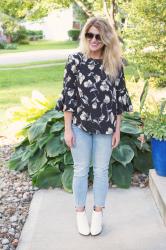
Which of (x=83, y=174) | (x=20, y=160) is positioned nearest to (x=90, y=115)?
(x=83, y=174)

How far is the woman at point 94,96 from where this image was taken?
332cm

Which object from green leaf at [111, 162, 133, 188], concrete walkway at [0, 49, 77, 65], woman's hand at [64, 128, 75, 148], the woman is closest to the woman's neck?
the woman

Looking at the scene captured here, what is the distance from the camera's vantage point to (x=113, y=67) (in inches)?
131

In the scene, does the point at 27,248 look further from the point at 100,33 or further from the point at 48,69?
the point at 48,69

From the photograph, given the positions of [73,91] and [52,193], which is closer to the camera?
[73,91]

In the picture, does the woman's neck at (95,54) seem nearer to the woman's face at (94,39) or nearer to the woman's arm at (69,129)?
the woman's face at (94,39)

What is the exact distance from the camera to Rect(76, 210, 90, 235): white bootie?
3672 millimetres

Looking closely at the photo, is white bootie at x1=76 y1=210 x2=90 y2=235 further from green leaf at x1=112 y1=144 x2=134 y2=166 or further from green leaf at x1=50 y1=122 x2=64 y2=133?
green leaf at x1=50 y1=122 x2=64 y2=133

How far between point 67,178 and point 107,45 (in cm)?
175

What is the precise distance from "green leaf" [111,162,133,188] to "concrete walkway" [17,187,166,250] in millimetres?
66

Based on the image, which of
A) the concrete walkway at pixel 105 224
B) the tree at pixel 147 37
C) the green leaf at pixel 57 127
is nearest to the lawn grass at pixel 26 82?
the tree at pixel 147 37

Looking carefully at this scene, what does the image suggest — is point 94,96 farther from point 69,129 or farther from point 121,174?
point 121,174

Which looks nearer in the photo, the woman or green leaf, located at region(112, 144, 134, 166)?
the woman

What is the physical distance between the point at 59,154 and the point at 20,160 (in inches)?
28.9
